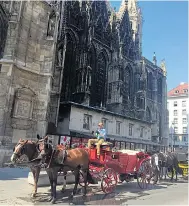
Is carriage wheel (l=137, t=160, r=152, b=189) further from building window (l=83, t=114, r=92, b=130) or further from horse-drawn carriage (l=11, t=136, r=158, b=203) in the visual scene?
building window (l=83, t=114, r=92, b=130)

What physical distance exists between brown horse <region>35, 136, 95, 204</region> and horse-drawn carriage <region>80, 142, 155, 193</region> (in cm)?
60

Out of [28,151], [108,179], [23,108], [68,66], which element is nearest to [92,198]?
[108,179]

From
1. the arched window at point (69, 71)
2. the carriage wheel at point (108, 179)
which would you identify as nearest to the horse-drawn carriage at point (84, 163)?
the carriage wheel at point (108, 179)

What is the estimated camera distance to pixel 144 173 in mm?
9781

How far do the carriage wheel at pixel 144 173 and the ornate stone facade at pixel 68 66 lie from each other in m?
8.37

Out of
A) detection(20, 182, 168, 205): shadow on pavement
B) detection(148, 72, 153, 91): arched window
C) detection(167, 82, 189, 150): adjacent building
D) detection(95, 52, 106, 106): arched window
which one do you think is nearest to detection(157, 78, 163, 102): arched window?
detection(148, 72, 153, 91): arched window

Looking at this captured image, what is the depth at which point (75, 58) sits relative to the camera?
25734 millimetres

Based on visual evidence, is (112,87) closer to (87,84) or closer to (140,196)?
(87,84)

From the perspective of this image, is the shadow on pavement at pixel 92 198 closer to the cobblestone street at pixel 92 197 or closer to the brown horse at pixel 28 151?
the cobblestone street at pixel 92 197

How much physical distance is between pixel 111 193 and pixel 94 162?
4.22 ft

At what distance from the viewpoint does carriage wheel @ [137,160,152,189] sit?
9.45 metres

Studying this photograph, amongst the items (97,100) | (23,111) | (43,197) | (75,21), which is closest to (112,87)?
(97,100)

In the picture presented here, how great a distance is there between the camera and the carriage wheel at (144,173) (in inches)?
372

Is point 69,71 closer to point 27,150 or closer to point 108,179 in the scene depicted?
point 108,179
